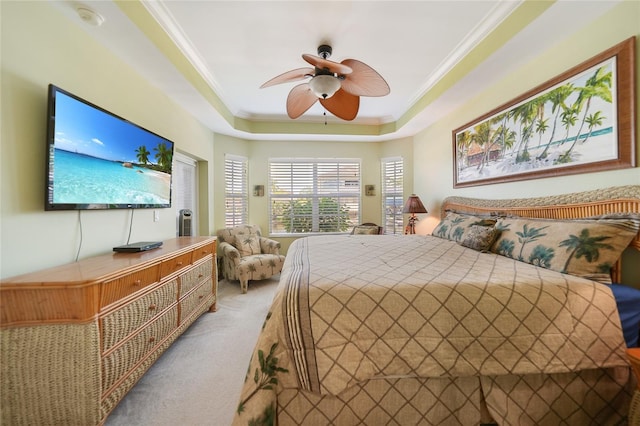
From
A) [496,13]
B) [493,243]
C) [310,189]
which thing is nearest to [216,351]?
[493,243]

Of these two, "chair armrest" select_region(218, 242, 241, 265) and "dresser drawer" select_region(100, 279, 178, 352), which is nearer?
"dresser drawer" select_region(100, 279, 178, 352)

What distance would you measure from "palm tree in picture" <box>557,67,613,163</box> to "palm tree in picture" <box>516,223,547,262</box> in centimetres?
68

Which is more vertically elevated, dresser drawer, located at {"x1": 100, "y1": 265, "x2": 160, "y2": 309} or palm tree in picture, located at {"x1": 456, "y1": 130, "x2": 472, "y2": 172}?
palm tree in picture, located at {"x1": 456, "y1": 130, "x2": 472, "y2": 172}

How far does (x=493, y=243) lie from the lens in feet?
6.70

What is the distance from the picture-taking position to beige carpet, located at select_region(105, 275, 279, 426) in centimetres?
140

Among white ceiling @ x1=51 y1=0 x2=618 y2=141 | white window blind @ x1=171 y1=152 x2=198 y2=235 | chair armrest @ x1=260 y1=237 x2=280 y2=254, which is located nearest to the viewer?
white ceiling @ x1=51 y1=0 x2=618 y2=141

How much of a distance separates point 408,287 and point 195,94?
291 cm

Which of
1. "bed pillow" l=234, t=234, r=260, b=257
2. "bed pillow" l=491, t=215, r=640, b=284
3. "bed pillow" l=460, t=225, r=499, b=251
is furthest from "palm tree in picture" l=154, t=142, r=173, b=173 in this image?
"bed pillow" l=491, t=215, r=640, b=284

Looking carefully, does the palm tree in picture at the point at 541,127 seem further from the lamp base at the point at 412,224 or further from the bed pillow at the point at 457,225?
the lamp base at the point at 412,224

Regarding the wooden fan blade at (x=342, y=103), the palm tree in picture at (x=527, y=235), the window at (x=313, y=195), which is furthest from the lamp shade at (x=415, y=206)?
the wooden fan blade at (x=342, y=103)

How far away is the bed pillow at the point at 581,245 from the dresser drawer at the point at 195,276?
108 inches

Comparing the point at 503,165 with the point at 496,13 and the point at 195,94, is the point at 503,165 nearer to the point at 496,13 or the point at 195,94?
the point at 496,13

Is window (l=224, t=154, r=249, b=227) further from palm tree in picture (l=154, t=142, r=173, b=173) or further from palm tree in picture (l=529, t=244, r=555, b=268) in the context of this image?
palm tree in picture (l=529, t=244, r=555, b=268)

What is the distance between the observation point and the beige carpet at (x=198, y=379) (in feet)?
4.58
